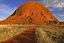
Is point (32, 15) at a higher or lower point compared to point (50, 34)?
higher

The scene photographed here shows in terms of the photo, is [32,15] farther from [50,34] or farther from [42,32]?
[50,34]

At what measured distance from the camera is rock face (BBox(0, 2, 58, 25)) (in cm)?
740

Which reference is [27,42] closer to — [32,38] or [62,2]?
[32,38]

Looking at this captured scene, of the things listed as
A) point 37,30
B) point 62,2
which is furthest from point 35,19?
point 62,2

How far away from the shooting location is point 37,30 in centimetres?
739

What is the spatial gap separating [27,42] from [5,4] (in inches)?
49.4

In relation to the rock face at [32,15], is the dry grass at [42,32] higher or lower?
lower

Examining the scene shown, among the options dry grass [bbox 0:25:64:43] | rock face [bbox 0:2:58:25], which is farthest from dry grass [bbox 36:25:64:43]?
rock face [bbox 0:2:58:25]

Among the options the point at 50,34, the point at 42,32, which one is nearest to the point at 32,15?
the point at 42,32

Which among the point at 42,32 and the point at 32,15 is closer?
the point at 42,32

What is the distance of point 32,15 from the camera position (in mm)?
7473

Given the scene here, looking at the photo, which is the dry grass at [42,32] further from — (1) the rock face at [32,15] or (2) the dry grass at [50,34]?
(1) the rock face at [32,15]

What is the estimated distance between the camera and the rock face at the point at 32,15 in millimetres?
A: 7402

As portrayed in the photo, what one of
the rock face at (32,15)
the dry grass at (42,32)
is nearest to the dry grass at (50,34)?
the dry grass at (42,32)
